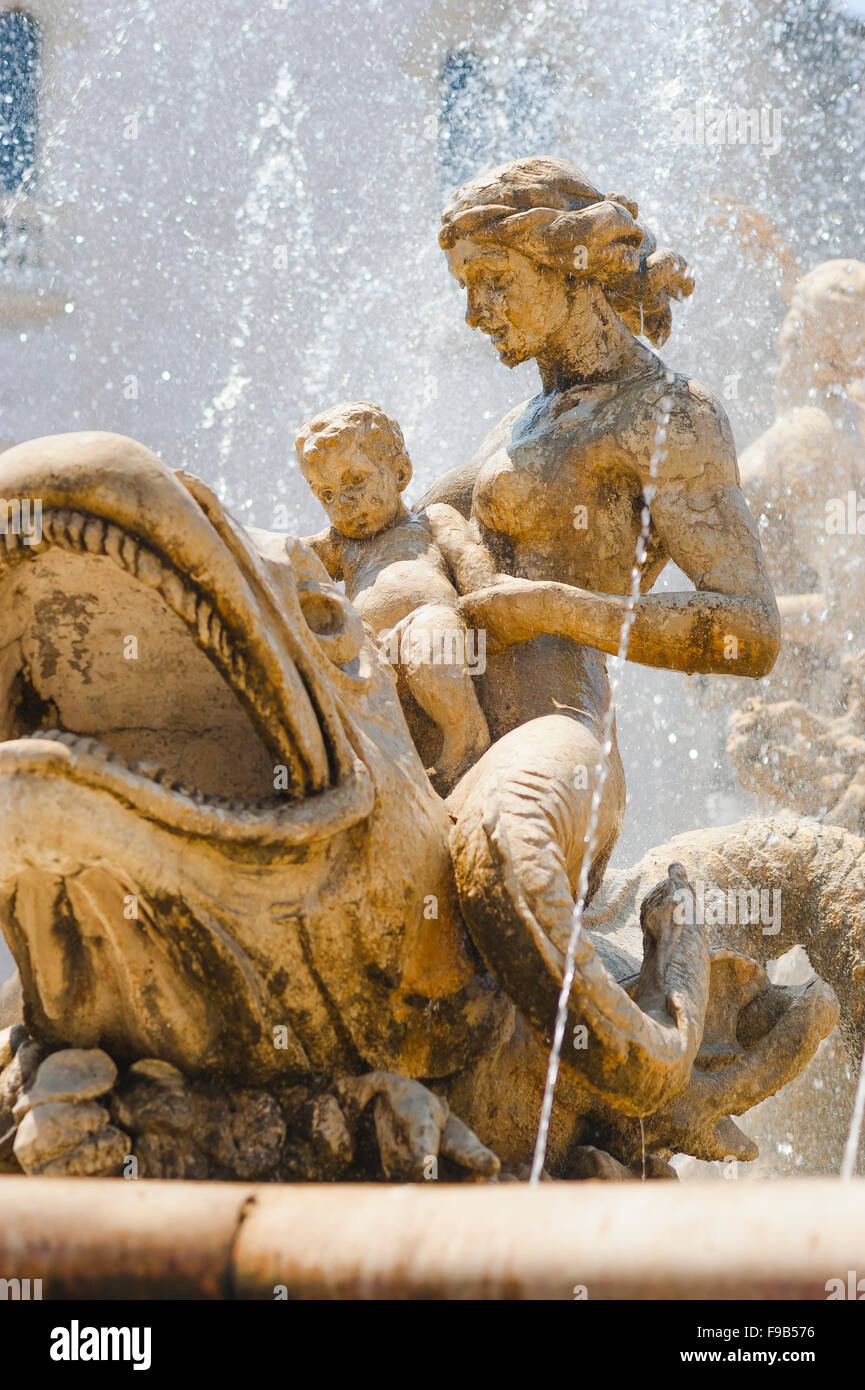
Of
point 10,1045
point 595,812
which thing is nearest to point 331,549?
point 595,812

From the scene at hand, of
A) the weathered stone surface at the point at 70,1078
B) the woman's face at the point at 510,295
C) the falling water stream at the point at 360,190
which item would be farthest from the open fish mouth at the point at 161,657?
the falling water stream at the point at 360,190

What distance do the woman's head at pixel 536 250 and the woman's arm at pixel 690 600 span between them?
45 cm

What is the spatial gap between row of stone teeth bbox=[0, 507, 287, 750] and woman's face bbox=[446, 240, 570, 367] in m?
1.44

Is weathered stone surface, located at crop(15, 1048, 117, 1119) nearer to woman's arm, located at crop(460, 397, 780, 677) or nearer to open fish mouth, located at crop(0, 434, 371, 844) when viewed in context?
open fish mouth, located at crop(0, 434, 371, 844)

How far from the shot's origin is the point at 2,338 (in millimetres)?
13805

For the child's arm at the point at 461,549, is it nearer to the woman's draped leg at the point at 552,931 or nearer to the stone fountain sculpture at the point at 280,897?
the stone fountain sculpture at the point at 280,897

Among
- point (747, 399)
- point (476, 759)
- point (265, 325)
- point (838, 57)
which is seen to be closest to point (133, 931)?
point (476, 759)

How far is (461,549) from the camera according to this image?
3.06m

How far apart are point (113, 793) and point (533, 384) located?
31.3ft

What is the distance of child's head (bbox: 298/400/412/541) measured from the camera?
2959mm

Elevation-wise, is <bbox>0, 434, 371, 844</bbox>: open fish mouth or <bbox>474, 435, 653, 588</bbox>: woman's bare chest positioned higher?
<bbox>474, 435, 653, 588</bbox>: woman's bare chest

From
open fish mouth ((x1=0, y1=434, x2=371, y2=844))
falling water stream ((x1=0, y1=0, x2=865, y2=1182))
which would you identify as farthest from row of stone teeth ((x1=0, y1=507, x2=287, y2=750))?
falling water stream ((x1=0, y1=0, x2=865, y2=1182))

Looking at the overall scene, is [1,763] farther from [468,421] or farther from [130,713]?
[468,421]

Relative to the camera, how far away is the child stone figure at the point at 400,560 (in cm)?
266
